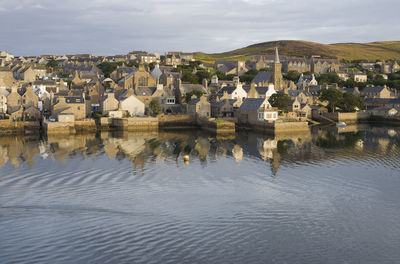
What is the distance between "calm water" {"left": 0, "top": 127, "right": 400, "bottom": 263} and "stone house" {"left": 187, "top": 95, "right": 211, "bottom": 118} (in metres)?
25.9

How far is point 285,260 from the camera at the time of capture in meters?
18.4

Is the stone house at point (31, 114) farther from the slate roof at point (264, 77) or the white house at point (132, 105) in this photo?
the slate roof at point (264, 77)

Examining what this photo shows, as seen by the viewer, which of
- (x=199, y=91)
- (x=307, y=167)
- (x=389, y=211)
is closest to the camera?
(x=389, y=211)

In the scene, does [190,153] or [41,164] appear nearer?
[41,164]

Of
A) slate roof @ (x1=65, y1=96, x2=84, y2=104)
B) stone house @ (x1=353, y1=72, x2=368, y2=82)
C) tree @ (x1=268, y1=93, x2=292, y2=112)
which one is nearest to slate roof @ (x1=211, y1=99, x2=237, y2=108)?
tree @ (x1=268, y1=93, x2=292, y2=112)

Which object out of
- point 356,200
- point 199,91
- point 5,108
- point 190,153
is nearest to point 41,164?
point 190,153

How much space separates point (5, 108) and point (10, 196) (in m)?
47.7

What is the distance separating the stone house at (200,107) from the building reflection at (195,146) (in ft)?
26.0

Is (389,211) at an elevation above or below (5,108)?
below

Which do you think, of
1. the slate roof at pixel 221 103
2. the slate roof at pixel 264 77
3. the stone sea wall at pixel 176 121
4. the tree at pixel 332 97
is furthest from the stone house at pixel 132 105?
the slate roof at pixel 264 77

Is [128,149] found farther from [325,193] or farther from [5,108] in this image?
[5,108]

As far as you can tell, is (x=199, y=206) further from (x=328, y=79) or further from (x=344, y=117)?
(x=328, y=79)

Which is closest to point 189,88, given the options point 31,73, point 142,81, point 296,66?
point 142,81

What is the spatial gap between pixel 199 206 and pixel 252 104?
45.3m
